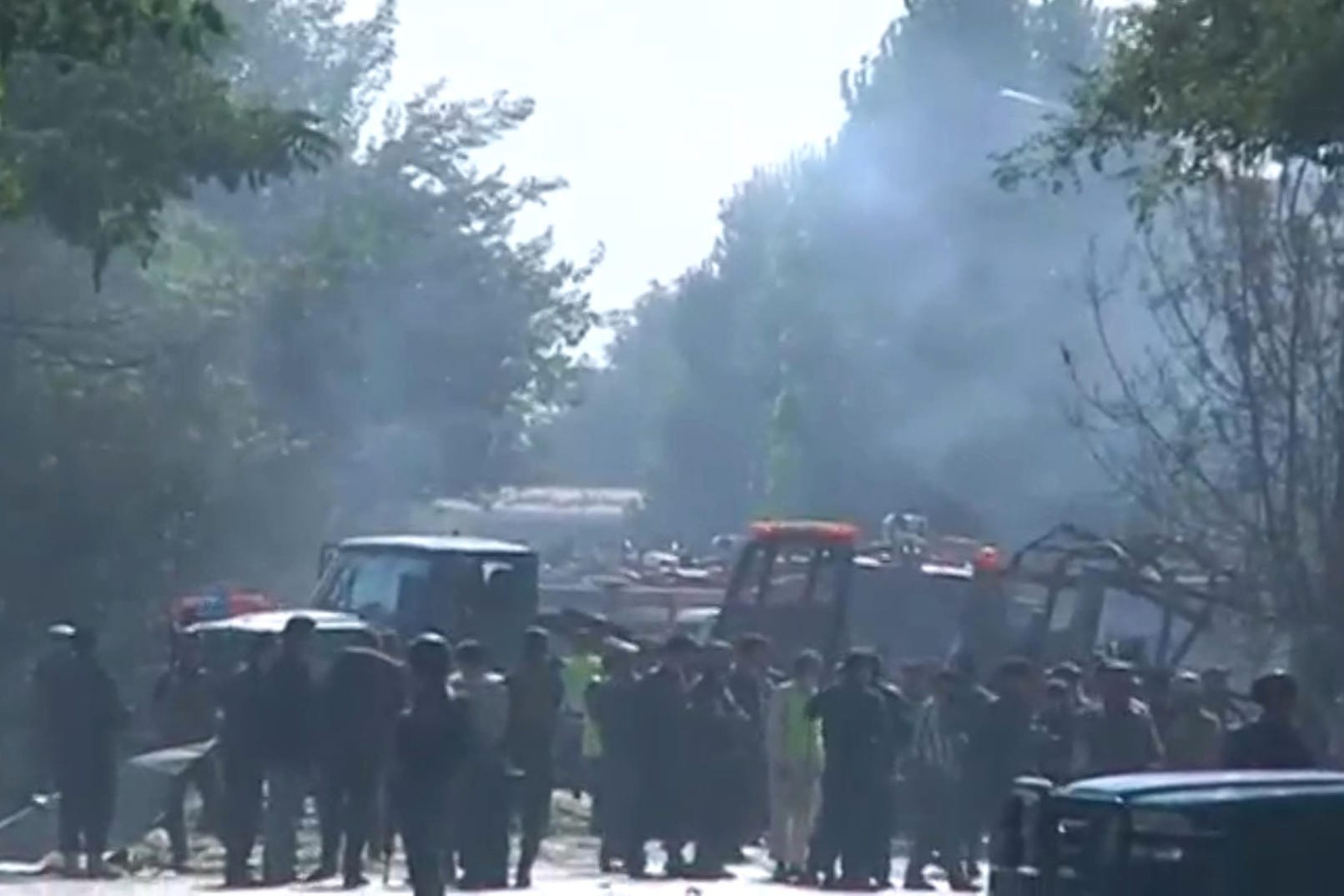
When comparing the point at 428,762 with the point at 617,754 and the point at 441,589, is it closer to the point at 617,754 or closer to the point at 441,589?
the point at 617,754

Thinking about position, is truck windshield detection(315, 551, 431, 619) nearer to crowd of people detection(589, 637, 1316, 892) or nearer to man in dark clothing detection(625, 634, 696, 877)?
crowd of people detection(589, 637, 1316, 892)

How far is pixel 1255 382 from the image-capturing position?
30.9 metres

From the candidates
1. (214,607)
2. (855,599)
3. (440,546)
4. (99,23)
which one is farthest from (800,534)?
(99,23)

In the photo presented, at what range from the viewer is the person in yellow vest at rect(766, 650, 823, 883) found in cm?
2995

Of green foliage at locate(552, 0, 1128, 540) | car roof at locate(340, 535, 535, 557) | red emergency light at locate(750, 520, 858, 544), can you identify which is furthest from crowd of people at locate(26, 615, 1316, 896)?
green foliage at locate(552, 0, 1128, 540)

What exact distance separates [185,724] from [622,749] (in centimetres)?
396

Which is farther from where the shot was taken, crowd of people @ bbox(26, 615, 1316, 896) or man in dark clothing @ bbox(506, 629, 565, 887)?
man in dark clothing @ bbox(506, 629, 565, 887)

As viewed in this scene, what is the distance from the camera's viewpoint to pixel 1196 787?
15.6 m

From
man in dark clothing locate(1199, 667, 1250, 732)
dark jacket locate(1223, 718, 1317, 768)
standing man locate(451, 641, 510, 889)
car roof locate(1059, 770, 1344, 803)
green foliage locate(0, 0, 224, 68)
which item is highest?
green foliage locate(0, 0, 224, 68)

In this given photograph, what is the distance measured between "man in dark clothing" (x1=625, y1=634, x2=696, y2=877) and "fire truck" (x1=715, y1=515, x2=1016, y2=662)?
8.48m

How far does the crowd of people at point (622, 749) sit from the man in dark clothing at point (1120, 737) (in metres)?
0.02

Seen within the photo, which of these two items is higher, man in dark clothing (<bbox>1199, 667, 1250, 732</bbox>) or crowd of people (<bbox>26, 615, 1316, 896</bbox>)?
man in dark clothing (<bbox>1199, 667, 1250, 732</bbox>)

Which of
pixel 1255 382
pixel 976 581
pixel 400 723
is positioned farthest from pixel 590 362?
pixel 400 723

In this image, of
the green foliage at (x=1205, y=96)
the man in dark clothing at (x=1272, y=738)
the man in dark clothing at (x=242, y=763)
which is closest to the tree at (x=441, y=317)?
the man in dark clothing at (x=242, y=763)
